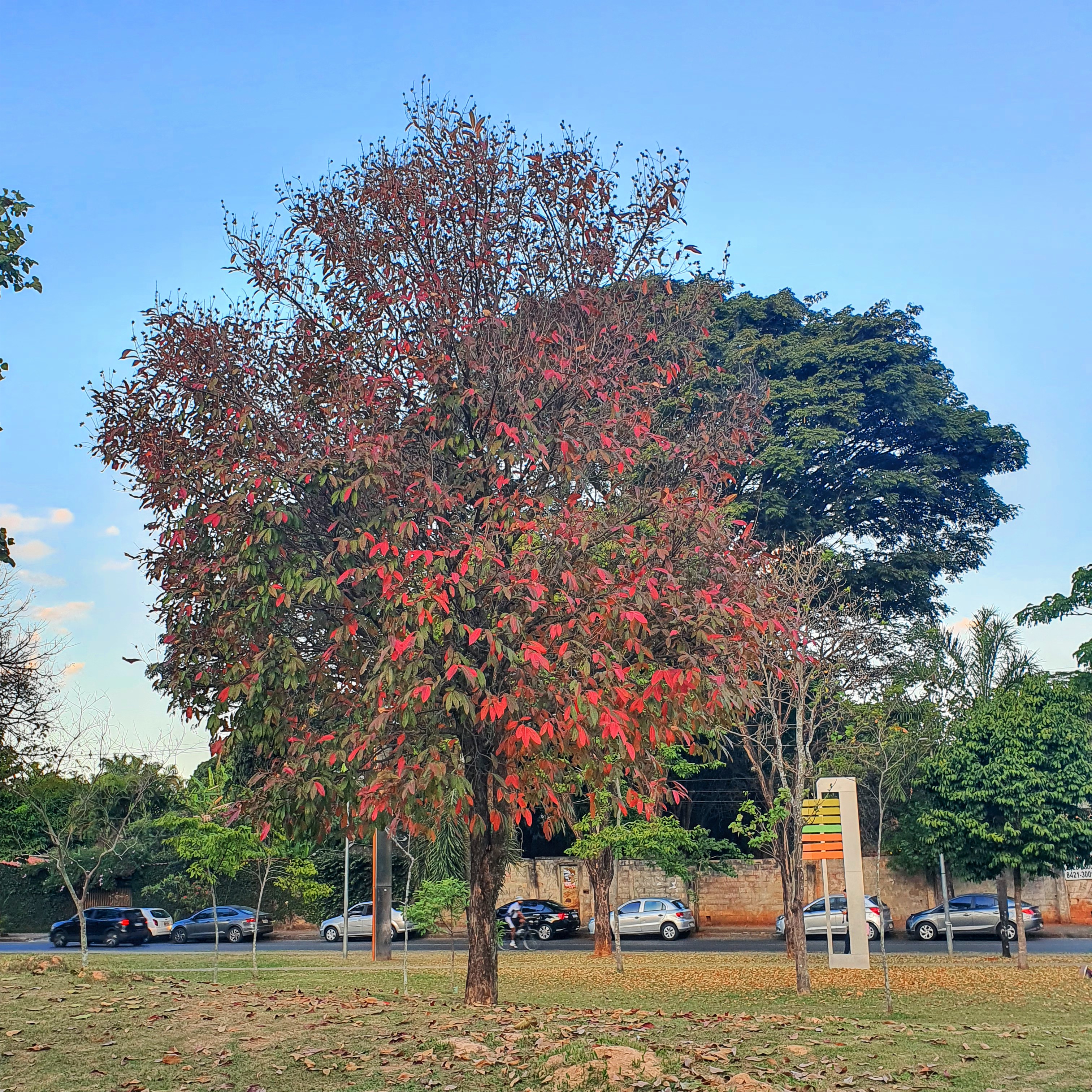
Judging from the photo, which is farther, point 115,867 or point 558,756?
point 115,867

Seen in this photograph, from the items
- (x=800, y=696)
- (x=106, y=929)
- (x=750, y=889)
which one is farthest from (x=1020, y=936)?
(x=106, y=929)

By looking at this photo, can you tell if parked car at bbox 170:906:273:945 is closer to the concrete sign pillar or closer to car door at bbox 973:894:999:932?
car door at bbox 973:894:999:932

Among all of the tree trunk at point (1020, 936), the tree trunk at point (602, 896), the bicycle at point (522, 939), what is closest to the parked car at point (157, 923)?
the bicycle at point (522, 939)

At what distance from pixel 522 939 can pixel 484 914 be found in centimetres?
2449

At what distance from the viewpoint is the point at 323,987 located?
19.8 metres

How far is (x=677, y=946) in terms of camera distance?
3272 cm

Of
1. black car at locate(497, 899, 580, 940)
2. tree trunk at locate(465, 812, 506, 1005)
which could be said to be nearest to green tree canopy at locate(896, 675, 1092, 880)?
black car at locate(497, 899, 580, 940)

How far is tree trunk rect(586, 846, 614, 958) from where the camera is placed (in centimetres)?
2927

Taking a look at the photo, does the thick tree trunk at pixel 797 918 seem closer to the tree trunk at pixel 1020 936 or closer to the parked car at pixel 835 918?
the tree trunk at pixel 1020 936

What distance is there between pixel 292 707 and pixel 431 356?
3715mm

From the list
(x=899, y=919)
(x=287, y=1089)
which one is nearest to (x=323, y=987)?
(x=287, y=1089)

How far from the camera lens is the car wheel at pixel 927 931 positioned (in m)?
32.8

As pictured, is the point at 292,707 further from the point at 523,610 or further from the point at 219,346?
the point at 219,346

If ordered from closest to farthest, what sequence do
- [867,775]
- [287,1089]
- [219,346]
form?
1. [287,1089]
2. [219,346]
3. [867,775]
